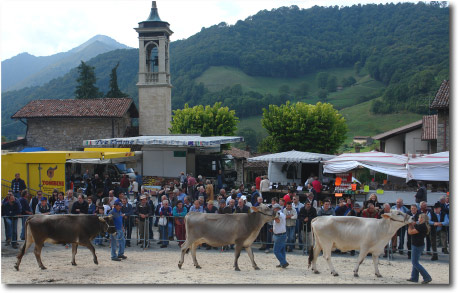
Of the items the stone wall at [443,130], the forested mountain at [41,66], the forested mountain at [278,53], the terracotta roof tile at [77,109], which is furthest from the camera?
the forested mountain at [41,66]

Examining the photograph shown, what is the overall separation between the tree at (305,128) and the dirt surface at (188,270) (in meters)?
23.2

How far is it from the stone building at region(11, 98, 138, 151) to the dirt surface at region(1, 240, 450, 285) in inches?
994

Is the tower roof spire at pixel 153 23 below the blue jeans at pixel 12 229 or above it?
above

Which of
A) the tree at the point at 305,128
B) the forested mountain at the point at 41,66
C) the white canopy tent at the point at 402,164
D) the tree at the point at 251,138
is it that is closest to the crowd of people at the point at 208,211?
the white canopy tent at the point at 402,164

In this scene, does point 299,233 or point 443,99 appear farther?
point 443,99

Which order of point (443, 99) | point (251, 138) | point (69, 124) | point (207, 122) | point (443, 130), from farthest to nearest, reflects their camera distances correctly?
point (251, 138) → point (207, 122) → point (69, 124) → point (443, 130) → point (443, 99)

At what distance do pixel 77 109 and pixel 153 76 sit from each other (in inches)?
309

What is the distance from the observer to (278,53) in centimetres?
11475

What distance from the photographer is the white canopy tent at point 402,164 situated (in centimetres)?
1552

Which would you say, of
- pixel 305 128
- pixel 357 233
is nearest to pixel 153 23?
pixel 305 128

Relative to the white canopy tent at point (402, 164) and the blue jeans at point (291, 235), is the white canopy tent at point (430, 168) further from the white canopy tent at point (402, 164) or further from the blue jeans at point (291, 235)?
the blue jeans at point (291, 235)

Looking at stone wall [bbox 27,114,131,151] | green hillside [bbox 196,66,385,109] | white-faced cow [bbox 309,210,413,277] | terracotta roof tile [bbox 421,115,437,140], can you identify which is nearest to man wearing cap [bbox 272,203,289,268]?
white-faced cow [bbox 309,210,413,277]

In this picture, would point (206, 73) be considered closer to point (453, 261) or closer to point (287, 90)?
point (287, 90)

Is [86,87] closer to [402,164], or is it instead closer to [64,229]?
[402,164]
